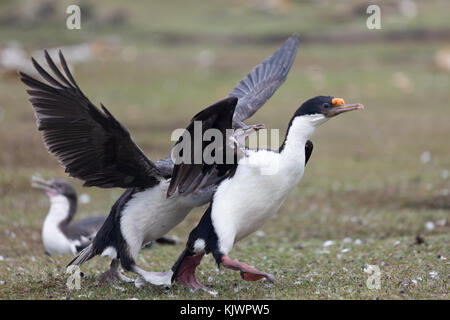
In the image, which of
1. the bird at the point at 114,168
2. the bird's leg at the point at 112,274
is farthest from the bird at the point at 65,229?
the bird at the point at 114,168

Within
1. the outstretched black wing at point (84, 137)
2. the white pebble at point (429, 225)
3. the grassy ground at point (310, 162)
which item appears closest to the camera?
the outstretched black wing at point (84, 137)

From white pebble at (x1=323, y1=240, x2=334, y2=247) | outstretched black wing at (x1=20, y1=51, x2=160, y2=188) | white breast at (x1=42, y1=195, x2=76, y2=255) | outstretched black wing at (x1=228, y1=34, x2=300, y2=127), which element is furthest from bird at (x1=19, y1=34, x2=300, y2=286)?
white pebble at (x1=323, y1=240, x2=334, y2=247)

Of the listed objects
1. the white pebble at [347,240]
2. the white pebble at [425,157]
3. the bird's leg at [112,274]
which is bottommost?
the white pebble at [347,240]

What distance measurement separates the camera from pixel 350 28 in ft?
105

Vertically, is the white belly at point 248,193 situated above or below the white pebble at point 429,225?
above

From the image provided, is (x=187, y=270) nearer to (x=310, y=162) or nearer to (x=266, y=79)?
(x=266, y=79)

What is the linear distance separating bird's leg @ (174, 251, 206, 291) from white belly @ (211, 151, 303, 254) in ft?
1.31

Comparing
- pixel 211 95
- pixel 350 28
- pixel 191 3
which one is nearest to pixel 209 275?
pixel 211 95

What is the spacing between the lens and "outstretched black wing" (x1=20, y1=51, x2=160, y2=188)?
6.03m

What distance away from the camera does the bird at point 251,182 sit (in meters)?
6.27

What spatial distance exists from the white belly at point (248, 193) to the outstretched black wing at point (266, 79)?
2.04m

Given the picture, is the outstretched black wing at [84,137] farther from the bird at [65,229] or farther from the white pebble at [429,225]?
the white pebble at [429,225]

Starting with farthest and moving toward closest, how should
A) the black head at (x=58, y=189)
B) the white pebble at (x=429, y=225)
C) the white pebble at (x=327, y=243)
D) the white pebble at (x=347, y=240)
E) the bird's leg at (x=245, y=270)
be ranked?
the black head at (x=58, y=189), the white pebble at (x=429, y=225), the white pebble at (x=347, y=240), the white pebble at (x=327, y=243), the bird's leg at (x=245, y=270)

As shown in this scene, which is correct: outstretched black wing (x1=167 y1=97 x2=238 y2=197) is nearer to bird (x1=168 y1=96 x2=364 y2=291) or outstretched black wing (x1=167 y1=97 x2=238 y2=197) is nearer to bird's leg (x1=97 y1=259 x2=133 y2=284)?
bird (x1=168 y1=96 x2=364 y2=291)
